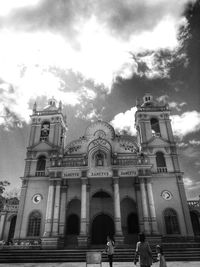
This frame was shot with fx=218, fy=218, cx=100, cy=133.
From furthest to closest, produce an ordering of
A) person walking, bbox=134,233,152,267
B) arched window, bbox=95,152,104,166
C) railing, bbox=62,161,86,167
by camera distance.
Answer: arched window, bbox=95,152,104,166 → railing, bbox=62,161,86,167 → person walking, bbox=134,233,152,267

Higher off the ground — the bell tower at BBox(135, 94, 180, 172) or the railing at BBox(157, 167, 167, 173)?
the bell tower at BBox(135, 94, 180, 172)

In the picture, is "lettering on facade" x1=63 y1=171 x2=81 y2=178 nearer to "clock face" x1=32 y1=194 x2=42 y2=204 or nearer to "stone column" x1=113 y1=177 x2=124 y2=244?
"stone column" x1=113 y1=177 x2=124 y2=244

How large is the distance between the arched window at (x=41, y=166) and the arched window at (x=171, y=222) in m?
14.9

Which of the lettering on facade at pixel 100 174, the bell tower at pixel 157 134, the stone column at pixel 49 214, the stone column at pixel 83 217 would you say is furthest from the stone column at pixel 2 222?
the bell tower at pixel 157 134

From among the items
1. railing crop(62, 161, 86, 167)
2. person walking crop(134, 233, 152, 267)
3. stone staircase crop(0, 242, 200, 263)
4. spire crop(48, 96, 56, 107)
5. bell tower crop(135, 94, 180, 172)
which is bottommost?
stone staircase crop(0, 242, 200, 263)

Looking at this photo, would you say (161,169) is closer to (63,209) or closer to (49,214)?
(63,209)

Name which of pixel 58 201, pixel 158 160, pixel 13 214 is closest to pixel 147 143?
pixel 158 160

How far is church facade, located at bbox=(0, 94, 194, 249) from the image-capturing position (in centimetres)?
2175

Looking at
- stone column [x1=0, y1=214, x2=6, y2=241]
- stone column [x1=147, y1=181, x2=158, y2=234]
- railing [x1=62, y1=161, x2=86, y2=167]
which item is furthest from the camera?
stone column [x1=0, y1=214, x2=6, y2=241]

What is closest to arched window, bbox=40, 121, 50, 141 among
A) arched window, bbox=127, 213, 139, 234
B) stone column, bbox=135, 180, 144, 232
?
stone column, bbox=135, 180, 144, 232

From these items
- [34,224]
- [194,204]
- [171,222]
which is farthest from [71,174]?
[194,204]

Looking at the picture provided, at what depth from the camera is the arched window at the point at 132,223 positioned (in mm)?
23156

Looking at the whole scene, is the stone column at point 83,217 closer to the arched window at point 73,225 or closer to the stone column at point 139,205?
the arched window at point 73,225

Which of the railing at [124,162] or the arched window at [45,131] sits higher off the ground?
the arched window at [45,131]
